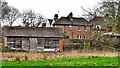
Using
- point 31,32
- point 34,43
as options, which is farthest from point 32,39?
point 31,32

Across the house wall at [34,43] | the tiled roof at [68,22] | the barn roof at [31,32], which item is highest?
the tiled roof at [68,22]

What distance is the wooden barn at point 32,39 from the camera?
5009cm

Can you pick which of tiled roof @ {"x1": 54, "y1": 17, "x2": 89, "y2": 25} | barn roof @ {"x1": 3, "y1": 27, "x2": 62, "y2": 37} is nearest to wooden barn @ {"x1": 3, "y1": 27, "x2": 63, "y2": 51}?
barn roof @ {"x1": 3, "y1": 27, "x2": 62, "y2": 37}

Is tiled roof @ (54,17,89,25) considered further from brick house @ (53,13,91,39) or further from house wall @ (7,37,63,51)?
house wall @ (7,37,63,51)

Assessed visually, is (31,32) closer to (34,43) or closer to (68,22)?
(34,43)

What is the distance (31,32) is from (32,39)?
5.01 ft

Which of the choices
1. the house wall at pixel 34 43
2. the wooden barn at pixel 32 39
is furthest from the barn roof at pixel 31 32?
the house wall at pixel 34 43

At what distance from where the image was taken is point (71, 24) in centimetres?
7800

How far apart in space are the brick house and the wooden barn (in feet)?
82.1

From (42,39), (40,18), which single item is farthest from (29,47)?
(40,18)

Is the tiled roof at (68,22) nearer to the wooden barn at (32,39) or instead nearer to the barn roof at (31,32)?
the barn roof at (31,32)

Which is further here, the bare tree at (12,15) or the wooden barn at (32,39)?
the bare tree at (12,15)

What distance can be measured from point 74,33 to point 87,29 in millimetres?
3588

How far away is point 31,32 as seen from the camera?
52.0m
